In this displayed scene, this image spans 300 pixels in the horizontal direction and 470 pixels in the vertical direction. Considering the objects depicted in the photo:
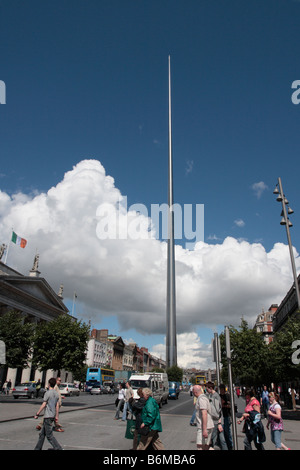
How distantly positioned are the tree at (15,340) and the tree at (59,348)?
2.70ft

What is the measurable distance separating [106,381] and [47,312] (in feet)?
57.7

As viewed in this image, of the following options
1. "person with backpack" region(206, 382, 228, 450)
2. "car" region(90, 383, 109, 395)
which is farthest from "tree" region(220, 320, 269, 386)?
"car" region(90, 383, 109, 395)

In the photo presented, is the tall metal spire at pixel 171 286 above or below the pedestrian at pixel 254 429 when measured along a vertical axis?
above

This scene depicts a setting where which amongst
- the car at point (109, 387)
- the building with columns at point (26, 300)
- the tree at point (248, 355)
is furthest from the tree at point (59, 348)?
the car at point (109, 387)

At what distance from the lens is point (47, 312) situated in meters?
65.2

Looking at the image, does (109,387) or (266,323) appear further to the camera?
(266,323)

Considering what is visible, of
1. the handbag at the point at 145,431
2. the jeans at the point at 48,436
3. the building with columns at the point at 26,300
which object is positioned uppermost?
the building with columns at the point at 26,300

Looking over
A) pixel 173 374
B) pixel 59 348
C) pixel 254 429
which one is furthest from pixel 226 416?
pixel 173 374

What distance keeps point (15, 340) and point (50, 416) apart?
2388cm

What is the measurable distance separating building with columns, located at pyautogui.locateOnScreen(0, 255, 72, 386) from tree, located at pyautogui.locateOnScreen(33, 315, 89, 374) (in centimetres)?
1773

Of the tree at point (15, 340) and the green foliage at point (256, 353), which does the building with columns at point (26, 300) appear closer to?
the tree at point (15, 340)

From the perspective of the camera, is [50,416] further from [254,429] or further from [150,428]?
[254,429]

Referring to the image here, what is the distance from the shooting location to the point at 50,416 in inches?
336

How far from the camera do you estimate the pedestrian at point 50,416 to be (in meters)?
8.22
